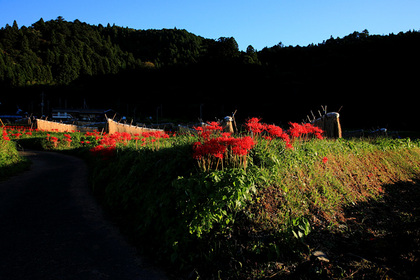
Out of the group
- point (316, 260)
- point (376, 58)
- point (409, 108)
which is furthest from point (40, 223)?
point (376, 58)

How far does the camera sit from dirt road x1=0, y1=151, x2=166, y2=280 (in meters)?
3.53

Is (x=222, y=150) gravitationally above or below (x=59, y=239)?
above

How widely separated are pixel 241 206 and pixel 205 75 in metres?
70.2

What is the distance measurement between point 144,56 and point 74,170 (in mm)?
116713

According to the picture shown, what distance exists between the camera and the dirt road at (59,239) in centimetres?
353

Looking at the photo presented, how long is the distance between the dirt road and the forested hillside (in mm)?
38669

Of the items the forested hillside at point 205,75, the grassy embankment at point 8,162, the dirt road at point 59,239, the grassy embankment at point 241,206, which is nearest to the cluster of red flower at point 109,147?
the dirt road at point 59,239

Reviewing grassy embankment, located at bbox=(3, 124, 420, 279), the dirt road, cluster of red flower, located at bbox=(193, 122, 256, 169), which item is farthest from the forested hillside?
→ the dirt road

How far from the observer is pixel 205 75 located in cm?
7150

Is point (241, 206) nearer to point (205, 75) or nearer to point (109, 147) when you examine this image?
point (109, 147)

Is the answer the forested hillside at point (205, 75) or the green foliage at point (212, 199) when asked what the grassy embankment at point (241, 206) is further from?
the forested hillside at point (205, 75)

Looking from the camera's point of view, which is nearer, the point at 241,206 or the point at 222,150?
the point at 241,206

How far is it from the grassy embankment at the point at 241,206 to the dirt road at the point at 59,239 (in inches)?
16.0

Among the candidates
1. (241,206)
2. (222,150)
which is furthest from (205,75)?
(241,206)
